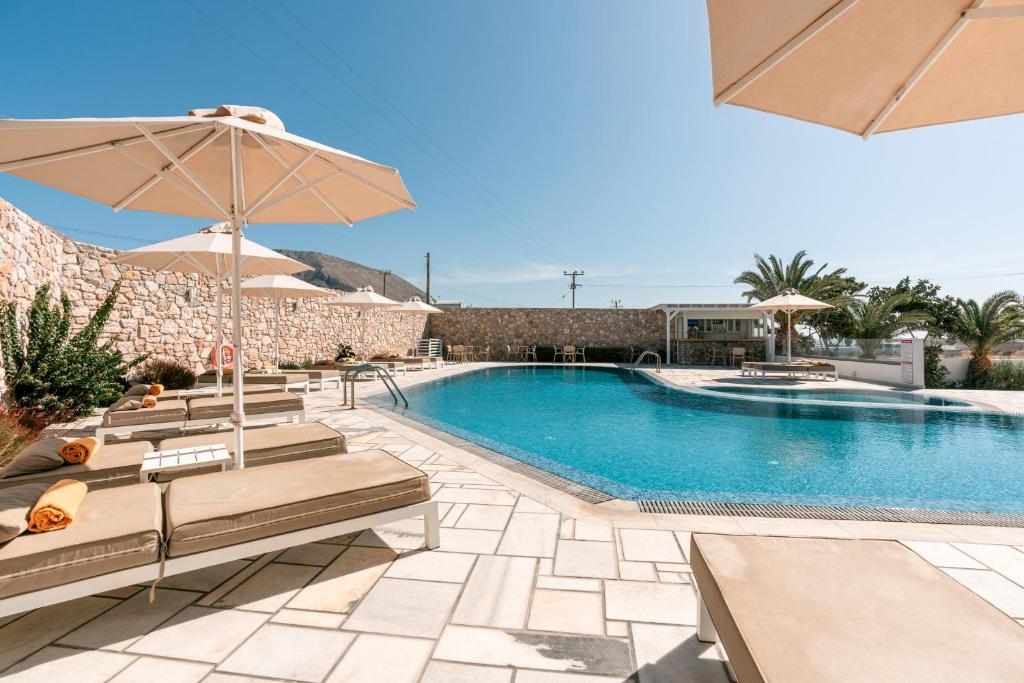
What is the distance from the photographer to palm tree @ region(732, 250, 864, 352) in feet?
54.7

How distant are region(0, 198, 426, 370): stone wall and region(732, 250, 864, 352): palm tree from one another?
16114 millimetres

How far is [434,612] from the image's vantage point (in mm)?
2080

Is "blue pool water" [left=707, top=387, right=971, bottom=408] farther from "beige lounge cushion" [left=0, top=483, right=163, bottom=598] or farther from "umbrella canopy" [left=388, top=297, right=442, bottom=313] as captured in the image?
"beige lounge cushion" [left=0, top=483, right=163, bottom=598]

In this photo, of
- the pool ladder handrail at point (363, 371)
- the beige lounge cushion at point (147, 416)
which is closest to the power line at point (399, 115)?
the pool ladder handrail at point (363, 371)

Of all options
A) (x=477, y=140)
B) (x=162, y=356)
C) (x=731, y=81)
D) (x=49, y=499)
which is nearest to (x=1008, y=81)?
(x=731, y=81)

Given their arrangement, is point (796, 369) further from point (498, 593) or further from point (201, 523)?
point (201, 523)

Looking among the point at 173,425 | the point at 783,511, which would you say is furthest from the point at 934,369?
the point at 173,425

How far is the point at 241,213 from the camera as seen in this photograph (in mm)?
3354

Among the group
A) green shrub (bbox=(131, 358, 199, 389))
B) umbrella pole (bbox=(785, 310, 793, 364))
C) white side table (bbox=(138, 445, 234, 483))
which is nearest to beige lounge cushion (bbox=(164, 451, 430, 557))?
white side table (bbox=(138, 445, 234, 483))

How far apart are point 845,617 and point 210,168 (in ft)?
16.0

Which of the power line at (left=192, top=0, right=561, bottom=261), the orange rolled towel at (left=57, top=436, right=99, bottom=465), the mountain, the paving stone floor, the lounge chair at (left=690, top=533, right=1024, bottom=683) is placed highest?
the mountain

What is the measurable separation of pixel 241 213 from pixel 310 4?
1180cm

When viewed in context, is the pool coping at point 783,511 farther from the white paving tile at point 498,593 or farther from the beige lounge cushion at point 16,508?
the beige lounge cushion at point 16,508

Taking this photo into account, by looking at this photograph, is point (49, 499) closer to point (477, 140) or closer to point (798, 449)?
point (798, 449)
